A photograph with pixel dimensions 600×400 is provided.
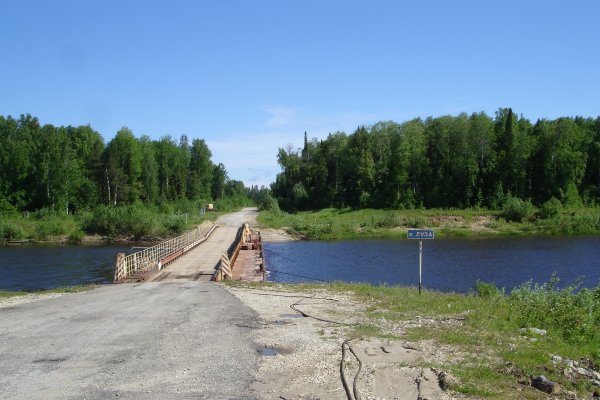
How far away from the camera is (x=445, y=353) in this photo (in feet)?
33.3

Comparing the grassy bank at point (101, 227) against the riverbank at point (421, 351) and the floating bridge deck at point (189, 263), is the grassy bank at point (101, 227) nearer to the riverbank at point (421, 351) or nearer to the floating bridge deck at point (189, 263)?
the floating bridge deck at point (189, 263)

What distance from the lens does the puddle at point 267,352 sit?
10.4 m

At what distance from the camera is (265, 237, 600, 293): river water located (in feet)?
106

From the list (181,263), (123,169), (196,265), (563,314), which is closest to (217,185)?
(123,169)

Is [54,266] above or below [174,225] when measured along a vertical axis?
below

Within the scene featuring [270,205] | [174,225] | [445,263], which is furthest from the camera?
[270,205]

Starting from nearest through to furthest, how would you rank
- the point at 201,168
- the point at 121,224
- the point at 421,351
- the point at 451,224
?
the point at 421,351
the point at 121,224
the point at 451,224
the point at 201,168

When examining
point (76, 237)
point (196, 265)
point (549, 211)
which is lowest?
point (76, 237)

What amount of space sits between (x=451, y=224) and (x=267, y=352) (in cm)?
7264

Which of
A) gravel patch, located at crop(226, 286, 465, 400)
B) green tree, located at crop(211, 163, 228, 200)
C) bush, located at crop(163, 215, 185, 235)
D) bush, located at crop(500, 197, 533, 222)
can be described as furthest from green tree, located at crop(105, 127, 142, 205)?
gravel patch, located at crop(226, 286, 465, 400)

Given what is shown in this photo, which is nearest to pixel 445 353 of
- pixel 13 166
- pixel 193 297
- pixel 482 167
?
pixel 193 297

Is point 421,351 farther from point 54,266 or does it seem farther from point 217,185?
point 217,185

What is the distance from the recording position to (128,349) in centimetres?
1073

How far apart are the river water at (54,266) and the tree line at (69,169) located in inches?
976
